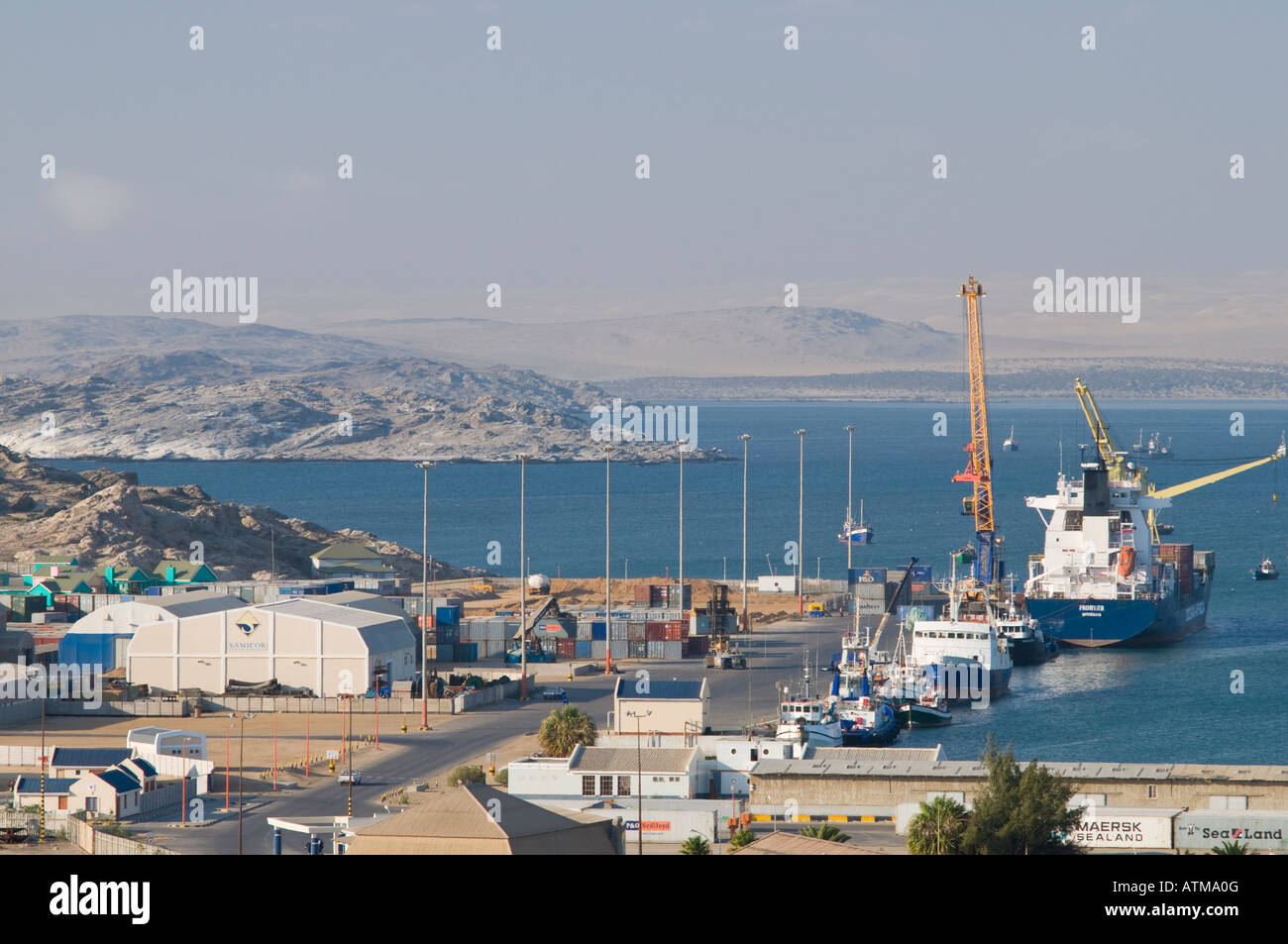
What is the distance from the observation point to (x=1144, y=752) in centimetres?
4422

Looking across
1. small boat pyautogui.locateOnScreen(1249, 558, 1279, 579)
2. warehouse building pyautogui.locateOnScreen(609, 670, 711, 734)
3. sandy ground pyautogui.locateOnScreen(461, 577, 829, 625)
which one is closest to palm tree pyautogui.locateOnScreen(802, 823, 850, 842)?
warehouse building pyautogui.locateOnScreen(609, 670, 711, 734)

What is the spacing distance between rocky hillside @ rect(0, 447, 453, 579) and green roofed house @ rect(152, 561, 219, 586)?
119 inches

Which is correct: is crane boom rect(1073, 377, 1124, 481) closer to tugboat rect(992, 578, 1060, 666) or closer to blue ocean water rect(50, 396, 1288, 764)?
blue ocean water rect(50, 396, 1288, 764)

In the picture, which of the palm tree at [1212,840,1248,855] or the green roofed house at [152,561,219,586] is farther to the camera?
the green roofed house at [152,561,219,586]

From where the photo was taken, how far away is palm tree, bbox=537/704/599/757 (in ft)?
121

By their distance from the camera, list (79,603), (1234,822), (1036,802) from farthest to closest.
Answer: (79,603), (1234,822), (1036,802)

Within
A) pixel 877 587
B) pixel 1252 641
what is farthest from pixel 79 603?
pixel 1252 641

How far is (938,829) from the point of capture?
26906mm

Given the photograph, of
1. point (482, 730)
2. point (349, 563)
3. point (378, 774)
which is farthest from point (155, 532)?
point (378, 774)

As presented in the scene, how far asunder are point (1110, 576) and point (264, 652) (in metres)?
37.0

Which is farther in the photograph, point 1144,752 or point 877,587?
point 877,587
